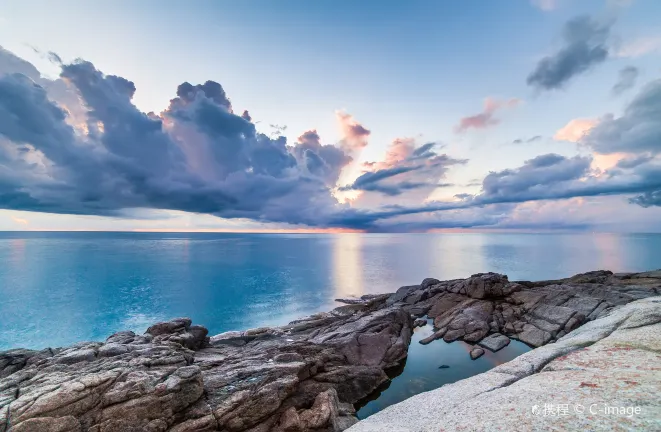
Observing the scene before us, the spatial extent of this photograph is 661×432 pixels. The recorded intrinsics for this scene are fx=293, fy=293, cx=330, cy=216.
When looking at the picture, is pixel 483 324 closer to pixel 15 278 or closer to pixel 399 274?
pixel 399 274

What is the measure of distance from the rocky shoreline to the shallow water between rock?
931mm

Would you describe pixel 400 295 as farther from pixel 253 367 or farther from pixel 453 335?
pixel 253 367

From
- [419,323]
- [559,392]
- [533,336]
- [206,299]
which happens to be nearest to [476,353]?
[533,336]

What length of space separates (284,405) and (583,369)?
60.1 ft

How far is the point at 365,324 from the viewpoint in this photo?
3766cm

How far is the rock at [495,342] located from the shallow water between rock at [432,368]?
1.41 ft

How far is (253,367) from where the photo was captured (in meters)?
23.4

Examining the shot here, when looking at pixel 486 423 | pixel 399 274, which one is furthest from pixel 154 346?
pixel 399 274

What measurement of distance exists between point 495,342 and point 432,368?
9.76m

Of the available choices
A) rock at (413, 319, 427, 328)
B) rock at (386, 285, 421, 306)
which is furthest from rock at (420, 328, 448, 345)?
rock at (386, 285, 421, 306)

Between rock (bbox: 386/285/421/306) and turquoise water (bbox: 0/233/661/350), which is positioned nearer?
turquoise water (bbox: 0/233/661/350)

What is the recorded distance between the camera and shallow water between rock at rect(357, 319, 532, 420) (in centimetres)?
2847

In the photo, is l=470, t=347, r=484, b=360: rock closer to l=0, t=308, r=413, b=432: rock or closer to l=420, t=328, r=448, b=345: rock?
l=420, t=328, r=448, b=345: rock

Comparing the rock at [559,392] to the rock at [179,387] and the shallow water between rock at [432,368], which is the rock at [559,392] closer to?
the rock at [179,387]
